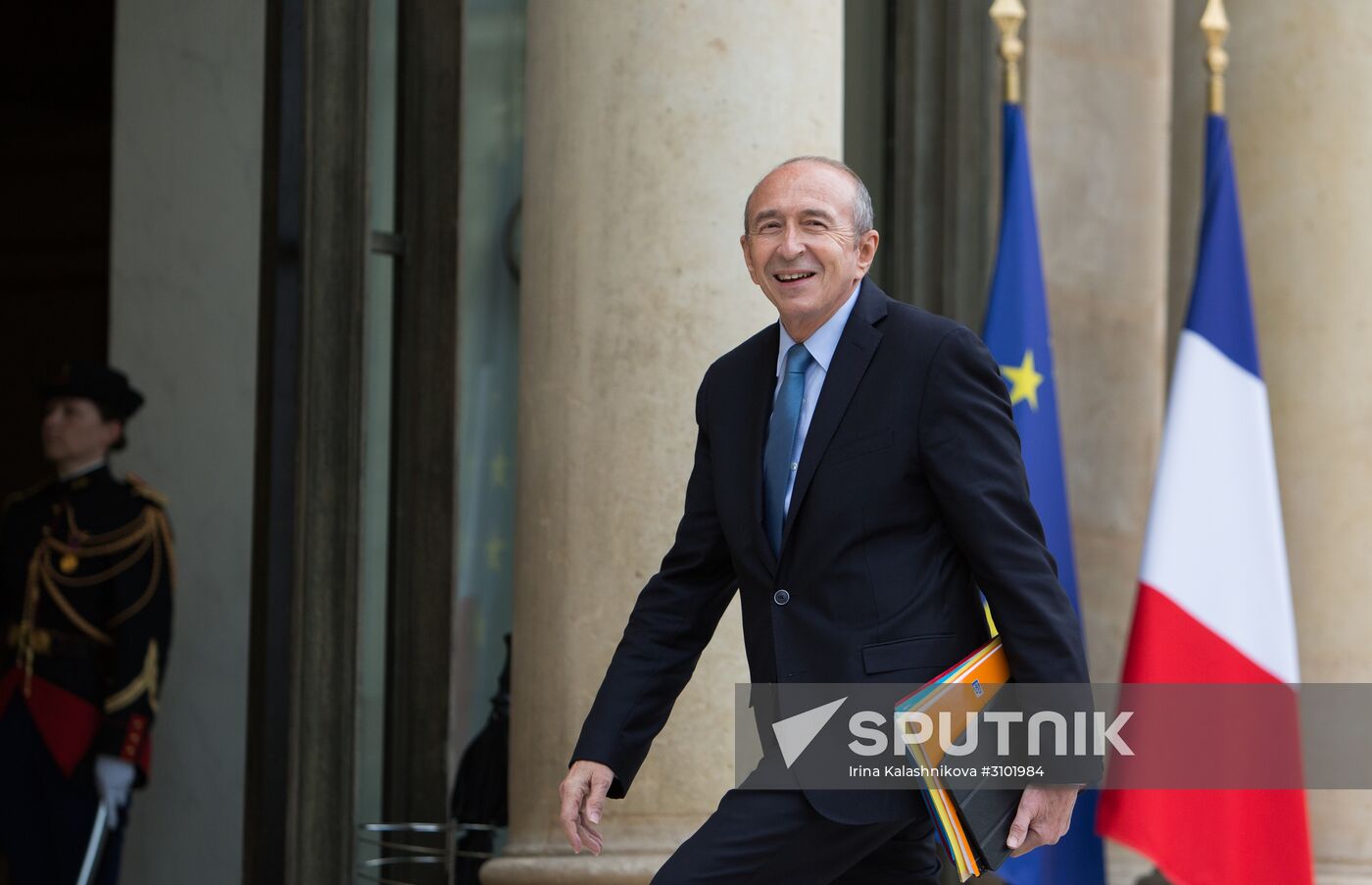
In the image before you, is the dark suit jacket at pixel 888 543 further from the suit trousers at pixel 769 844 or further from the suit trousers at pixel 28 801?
the suit trousers at pixel 28 801

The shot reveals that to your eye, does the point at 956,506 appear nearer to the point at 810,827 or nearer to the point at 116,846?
the point at 810,827

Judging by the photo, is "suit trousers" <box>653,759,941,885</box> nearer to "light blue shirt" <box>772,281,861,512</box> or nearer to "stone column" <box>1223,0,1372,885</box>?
"light blue shirt" <box>772,281,861,512</box>

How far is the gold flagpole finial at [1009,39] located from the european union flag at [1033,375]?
0.17 feet

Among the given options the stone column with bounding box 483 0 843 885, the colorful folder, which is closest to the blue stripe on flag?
the stone column with bounding box 483 0 843 885

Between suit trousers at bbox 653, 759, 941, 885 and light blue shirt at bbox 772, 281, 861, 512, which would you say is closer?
suit trousers at bbox 653, 759, 941, 885

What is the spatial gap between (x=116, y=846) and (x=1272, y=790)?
11.0 feet

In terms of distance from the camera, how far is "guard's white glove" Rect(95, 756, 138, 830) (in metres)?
6.39

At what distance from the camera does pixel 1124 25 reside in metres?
7.54

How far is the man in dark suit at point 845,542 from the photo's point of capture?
129 inches

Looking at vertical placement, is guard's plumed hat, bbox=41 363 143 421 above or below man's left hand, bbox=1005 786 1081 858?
above

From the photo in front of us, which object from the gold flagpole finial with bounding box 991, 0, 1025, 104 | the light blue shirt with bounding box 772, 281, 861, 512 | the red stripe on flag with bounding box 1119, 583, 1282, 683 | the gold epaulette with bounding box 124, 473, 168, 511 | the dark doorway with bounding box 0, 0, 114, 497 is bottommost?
the red stripe on flag with bounding box 1119, 583, 1282, 683

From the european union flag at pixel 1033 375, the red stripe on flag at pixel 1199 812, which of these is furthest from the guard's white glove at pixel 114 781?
the red stripe on flag at pixel 1199 812

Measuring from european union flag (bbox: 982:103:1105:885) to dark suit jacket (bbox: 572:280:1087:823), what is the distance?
278 cm

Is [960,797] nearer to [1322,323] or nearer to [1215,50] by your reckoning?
[1215,50]
